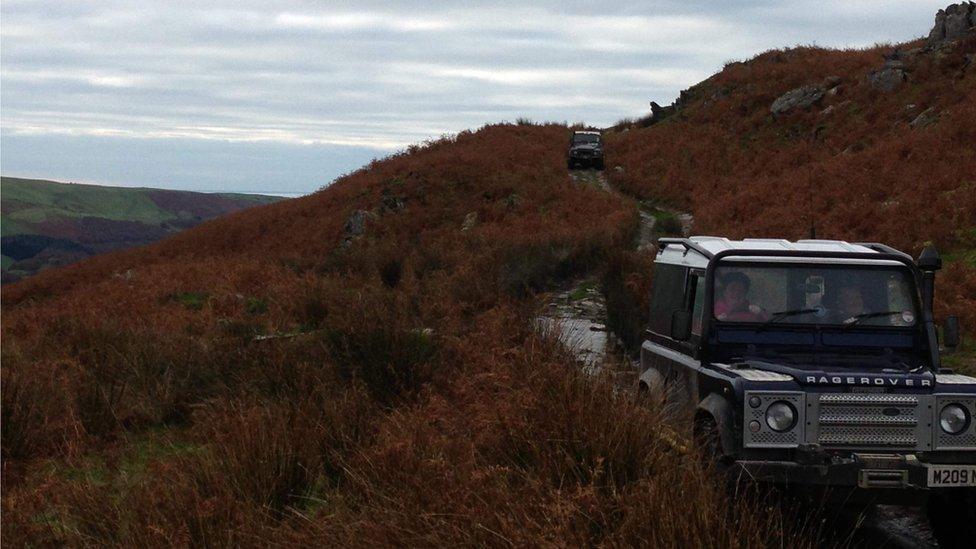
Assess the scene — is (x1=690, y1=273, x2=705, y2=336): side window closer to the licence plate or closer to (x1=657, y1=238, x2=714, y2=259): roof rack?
(x1=657, y1=238, x2=714, y2=259): roof rack

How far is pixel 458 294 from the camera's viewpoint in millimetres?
14438

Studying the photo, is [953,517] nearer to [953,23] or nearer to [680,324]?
[680,324]

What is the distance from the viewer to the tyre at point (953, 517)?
4863 mm

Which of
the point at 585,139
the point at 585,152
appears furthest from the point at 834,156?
the point at 585,139

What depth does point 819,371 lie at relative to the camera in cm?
505

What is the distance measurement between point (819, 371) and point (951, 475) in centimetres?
89

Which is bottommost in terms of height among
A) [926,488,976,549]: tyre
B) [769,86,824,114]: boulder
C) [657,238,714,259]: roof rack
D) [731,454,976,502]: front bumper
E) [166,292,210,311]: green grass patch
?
[166,292,210,311]: green grass patch

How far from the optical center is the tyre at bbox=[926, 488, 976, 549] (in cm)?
486

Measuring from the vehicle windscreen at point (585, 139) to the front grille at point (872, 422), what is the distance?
1363 inches

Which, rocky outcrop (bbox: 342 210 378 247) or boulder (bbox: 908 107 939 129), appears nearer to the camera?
boulder (bbox: 908 107 939 129)

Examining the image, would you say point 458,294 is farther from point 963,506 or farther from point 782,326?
point 963,506

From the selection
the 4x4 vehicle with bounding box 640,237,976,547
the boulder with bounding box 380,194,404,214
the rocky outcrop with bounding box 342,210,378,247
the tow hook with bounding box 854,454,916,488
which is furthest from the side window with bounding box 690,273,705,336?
the boulder with bounding box 380,194,404,214

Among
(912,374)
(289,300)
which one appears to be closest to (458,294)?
(289,300)

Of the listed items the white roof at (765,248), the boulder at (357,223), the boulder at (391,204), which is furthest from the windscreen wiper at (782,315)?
the boulder at (391,204)
